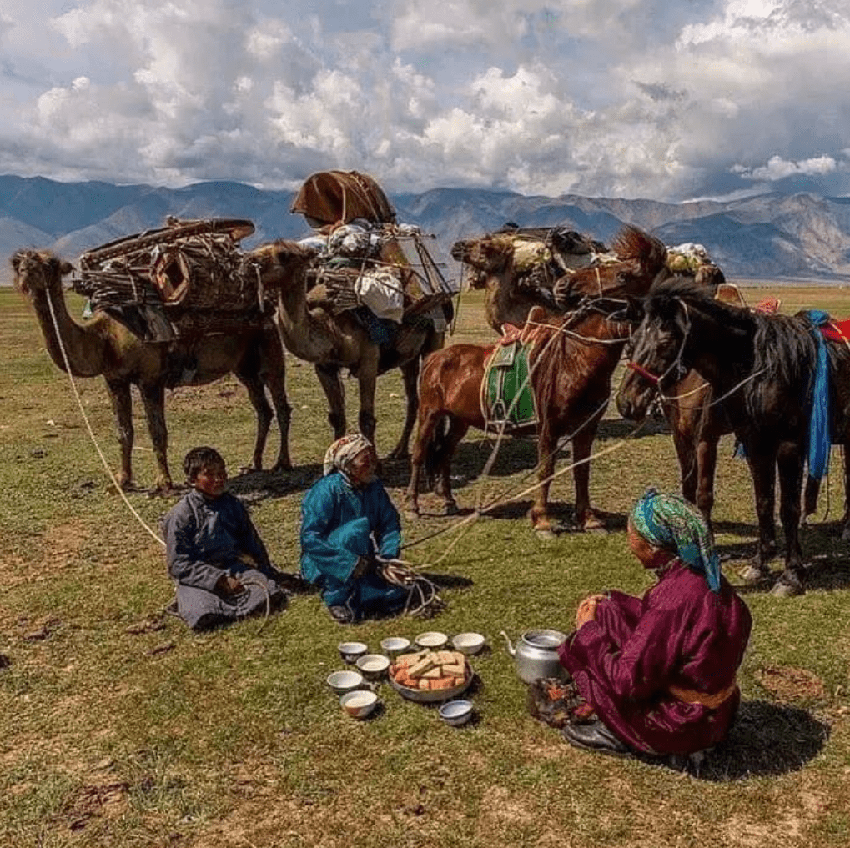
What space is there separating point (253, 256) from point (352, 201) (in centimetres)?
354

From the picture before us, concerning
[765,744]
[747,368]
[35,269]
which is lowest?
[765,744]

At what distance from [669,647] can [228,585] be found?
151 inches

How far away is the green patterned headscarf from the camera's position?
4.16m

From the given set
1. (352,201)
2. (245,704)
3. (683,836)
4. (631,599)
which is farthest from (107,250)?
(683,836)

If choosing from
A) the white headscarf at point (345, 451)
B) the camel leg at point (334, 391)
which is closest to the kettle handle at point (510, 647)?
the white headscarf at point (345, 451)

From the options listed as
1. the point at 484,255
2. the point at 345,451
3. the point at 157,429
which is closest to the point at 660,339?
the point at 345,451

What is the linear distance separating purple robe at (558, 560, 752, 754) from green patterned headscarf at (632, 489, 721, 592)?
7 centimetres

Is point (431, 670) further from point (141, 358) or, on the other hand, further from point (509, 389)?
point (141, 358)

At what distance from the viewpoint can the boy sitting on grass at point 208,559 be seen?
664cm

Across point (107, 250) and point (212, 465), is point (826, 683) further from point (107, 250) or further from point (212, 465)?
point (107, 250)

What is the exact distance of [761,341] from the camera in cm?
645

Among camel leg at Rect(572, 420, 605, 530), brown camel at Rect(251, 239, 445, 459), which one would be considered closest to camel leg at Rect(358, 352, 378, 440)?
brown camel at Rect(251, 239, 445, 459)

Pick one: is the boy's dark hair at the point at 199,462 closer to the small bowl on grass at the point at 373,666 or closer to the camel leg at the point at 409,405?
the small bowl on grass at the point at 373,666

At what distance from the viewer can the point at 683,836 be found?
4.09 meters
